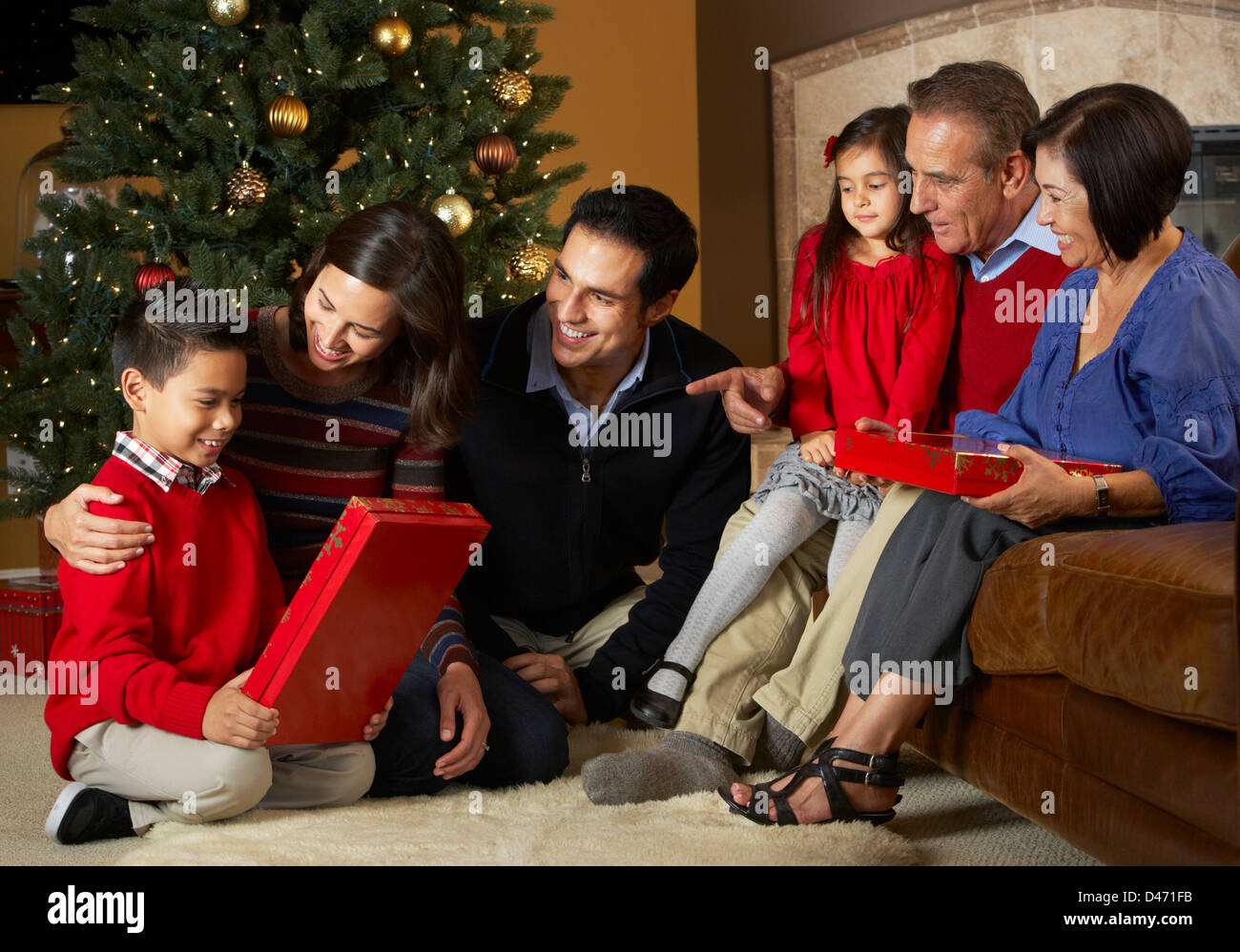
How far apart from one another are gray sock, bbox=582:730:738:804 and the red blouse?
645 mm

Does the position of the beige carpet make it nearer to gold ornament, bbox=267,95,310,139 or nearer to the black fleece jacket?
the black fleece jacket

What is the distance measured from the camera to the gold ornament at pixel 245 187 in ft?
8.13

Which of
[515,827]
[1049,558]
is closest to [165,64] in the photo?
[515,827]

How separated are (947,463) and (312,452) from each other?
889 mm

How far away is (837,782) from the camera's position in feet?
4.76

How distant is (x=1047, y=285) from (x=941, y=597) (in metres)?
0.63

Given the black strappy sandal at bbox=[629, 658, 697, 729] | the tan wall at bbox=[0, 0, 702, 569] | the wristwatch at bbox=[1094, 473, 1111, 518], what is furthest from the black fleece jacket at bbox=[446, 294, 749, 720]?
the tan wall at bbox=[0, 0, 702, 569]

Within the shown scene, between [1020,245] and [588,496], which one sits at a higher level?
[1020,245]

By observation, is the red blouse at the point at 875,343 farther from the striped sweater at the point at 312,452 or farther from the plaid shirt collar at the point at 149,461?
the plaid shirt collar at the point at 149,461

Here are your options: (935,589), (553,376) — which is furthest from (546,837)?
(553,376)

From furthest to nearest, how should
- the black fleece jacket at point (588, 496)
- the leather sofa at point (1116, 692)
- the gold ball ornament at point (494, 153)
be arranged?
the gold ball ornament at point (494, 153)
the black fleece jacket at point (588, 496)
the leather sofa at point (1116, 692)

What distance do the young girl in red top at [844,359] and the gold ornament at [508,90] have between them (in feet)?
3.08

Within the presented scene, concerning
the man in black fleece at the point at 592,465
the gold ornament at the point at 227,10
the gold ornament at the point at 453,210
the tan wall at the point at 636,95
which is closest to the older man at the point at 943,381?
the man in black fleece at the point at 592,465

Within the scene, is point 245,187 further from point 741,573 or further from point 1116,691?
point 1116,691
